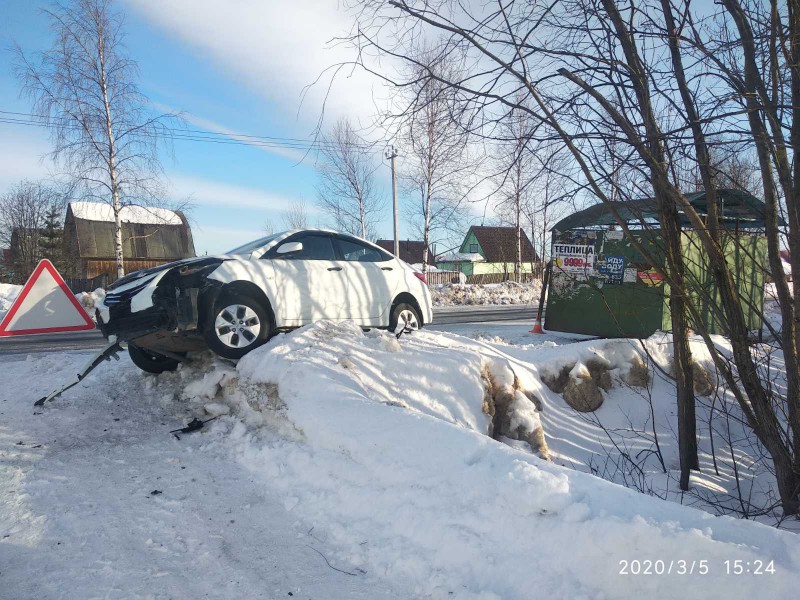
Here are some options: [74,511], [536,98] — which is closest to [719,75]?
[536,98]

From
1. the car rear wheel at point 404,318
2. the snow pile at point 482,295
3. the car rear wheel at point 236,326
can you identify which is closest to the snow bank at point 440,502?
the car rear wheel at point 236,326

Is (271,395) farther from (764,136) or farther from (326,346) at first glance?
(764,136)

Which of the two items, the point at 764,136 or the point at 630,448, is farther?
the point at 630,448

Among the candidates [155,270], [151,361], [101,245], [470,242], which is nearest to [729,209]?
[155,270]

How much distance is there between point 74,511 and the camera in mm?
3080

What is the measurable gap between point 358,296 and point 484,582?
168 inches

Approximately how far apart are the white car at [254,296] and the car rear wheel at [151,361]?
1 cm

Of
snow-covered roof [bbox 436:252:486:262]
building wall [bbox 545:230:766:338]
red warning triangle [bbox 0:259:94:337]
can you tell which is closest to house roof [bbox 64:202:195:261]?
snow-covered roof [bbox 436:252:486:262]

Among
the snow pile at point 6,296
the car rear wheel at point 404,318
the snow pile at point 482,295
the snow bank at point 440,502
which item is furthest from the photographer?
the snow pile at point 482,295

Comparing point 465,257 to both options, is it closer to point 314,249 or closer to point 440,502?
point 314,249

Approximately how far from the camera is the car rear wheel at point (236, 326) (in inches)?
196

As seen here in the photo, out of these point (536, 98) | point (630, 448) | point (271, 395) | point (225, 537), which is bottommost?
point (630, 448)

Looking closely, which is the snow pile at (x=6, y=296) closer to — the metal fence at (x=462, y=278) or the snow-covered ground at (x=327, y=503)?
the snow-covered ground at (x=327, y=503)

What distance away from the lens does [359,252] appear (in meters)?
6.57
